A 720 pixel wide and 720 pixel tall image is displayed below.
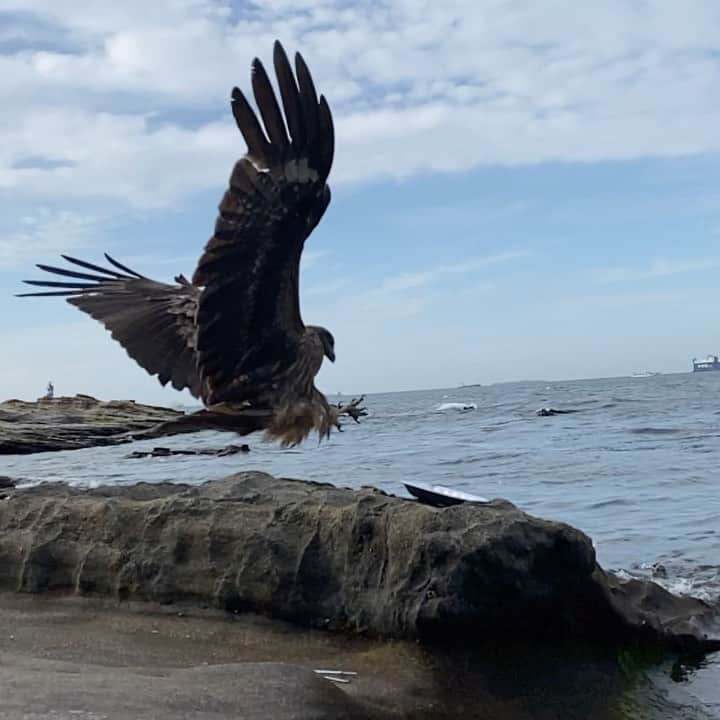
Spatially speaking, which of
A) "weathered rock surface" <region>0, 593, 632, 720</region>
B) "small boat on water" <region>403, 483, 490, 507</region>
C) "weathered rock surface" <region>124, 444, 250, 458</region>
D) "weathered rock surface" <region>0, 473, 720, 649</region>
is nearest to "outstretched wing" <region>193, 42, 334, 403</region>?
"weathered rock surface" <region>0, 473, 720, 649</region>

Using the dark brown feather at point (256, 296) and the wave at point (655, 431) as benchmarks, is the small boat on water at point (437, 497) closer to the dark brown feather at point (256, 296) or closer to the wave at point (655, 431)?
the dark brown feather at point (256, 296)

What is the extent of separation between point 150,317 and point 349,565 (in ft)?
10.5

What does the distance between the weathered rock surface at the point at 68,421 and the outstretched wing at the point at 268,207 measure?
41.2 ft

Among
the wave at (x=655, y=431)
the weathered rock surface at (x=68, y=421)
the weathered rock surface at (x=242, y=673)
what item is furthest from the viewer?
the weathered rock surface at (x=68, y=421)

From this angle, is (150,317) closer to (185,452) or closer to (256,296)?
(256,296)

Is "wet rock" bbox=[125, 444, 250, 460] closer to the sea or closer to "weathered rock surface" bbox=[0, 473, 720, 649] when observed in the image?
the sea

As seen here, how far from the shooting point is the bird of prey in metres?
5.36

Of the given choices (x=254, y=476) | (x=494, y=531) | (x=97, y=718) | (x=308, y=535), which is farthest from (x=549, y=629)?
(x=97, y=718)

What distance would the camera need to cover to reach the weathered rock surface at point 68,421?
66.9 ft

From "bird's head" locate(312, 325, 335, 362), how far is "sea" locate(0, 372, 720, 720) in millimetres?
2276

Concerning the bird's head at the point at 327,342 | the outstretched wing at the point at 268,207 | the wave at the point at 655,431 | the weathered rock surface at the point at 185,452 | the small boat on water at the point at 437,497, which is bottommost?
the weathered rock surface at the point at 185,452

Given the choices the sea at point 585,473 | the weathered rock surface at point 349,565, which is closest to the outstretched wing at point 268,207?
the weathered rock surface at point 349,565

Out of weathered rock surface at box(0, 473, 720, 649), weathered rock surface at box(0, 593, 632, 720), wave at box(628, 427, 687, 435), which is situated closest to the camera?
weathered rock surface at box(0, 593, 632, 720)

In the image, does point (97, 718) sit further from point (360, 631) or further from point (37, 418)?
point (37, 418)
